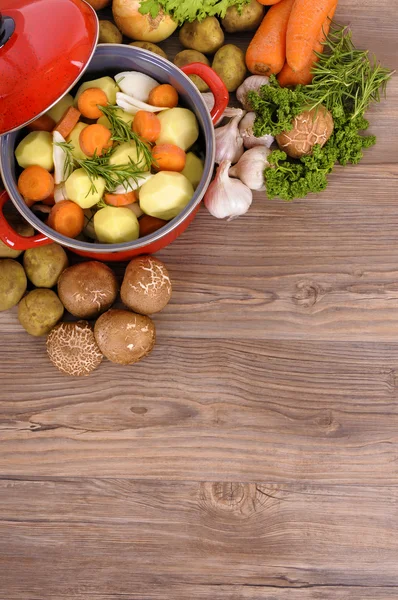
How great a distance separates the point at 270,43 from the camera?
1.10 meters

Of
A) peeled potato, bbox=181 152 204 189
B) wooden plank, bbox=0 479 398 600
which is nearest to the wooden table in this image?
wooden plank, bbox=0 479 398 600

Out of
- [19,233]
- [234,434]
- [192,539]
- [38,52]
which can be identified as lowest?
[192,539]

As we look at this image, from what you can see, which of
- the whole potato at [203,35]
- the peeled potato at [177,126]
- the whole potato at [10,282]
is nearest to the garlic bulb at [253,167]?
the peeled potato at [177,126]

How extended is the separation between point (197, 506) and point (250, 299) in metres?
0.38

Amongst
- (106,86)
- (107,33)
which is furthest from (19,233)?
(107,33)

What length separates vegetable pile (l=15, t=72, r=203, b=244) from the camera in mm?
971

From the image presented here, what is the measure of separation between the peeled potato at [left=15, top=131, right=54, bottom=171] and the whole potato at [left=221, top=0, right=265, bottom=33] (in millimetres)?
415

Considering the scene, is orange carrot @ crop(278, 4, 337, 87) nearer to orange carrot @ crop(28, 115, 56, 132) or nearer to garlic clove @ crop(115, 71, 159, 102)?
garlic clove @ crop(115, 71, 159, 102)

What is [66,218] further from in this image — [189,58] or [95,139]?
→ [189,58]

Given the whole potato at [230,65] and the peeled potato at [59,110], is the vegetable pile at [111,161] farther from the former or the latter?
the whole potato at [230,65]

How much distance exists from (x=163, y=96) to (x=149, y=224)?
22cm

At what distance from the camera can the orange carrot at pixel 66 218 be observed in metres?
0.97

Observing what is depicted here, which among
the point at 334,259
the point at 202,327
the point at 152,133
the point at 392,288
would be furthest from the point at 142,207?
the point at 392,288

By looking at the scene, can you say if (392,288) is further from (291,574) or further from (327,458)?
(291,574)
